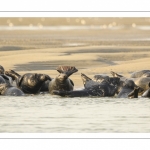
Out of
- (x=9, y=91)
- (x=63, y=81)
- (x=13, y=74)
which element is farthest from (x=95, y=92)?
(x=13, y=74)

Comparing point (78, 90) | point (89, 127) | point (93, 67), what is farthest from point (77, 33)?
point (89, 127)

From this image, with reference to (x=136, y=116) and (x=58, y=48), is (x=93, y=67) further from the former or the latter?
(x=136, y=116)

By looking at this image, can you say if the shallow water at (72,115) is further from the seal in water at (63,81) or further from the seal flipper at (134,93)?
the seal in water at (63,81)

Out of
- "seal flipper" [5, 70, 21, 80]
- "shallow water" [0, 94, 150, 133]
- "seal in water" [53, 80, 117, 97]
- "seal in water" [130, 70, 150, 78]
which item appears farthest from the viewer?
"seal flipper" [5, 70, 21, 80]

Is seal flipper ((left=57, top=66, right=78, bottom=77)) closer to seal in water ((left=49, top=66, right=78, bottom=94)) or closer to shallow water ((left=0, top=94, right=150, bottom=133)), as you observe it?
seal in water ((left=49, top=66, right=78, bottom=94))

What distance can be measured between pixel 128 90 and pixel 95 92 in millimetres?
699

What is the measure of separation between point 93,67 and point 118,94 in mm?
3624

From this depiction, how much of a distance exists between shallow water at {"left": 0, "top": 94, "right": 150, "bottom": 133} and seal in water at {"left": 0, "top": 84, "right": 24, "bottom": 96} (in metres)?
0.29

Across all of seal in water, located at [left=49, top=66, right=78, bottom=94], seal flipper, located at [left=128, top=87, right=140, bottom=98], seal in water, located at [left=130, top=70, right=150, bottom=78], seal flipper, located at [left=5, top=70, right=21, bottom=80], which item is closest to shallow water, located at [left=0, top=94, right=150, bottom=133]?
seal flipper, located at [left=128, top=87, right=140, bottom=98]

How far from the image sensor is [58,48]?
843 inches

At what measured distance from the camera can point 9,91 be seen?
58.2 feet

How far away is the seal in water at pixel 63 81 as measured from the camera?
17859 mm

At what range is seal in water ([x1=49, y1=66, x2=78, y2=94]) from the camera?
58.6ft

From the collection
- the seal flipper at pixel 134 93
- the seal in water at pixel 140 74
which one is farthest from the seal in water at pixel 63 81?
the seal in water at pixel 140 74
